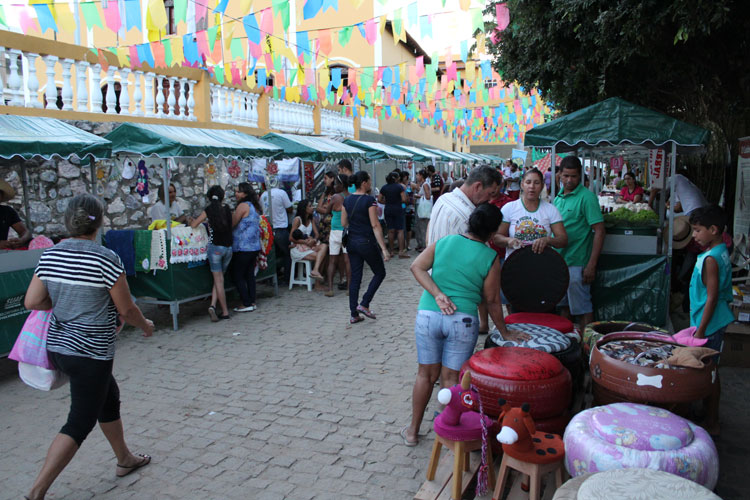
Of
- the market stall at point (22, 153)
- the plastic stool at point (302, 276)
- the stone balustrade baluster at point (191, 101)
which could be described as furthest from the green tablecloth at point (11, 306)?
the stone balustrade baluster at point (191, 101)

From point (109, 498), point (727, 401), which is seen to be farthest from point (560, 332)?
point (109, 498)

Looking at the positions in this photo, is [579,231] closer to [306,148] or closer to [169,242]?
[169,242]

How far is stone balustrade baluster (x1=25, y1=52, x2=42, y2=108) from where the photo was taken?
302 inches

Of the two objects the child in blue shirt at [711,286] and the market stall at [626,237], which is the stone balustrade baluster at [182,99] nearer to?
the market stall at [626,237]

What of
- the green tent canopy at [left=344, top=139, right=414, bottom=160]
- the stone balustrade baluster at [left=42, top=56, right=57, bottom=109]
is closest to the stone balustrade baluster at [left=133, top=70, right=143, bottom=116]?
the stone balustrade baluster at [left=42, top=56, right=57, bottom=109]

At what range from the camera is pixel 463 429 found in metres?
3.01

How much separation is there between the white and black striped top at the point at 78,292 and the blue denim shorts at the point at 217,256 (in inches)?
173

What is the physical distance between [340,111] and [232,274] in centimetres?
1075

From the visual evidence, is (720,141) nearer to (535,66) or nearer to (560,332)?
(535,66)

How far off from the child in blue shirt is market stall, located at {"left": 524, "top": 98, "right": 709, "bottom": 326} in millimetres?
1710

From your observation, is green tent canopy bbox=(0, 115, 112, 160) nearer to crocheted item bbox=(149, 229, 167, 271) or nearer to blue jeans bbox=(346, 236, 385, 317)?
crocheted item bbox=(149, 229, 167, 271)

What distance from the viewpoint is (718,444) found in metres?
3.80

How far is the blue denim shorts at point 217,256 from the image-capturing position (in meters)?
7.53

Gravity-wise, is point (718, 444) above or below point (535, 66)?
below
